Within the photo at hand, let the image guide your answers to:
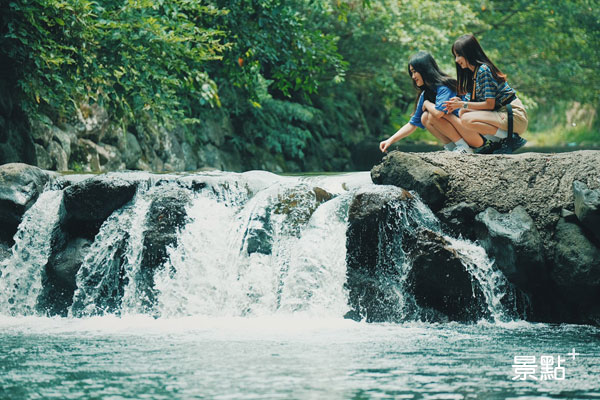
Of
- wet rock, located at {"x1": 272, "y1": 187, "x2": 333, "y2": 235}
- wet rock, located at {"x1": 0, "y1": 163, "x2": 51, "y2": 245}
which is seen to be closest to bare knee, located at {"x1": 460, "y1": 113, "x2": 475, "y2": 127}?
wet rock, located at {"x1": 272, "y1": 187, "x2": 333, "y2": 235}

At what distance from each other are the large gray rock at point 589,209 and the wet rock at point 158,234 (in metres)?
3.31

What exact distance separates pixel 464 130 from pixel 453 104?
0.29 m

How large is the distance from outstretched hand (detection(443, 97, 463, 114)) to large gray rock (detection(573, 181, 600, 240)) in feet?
4.29

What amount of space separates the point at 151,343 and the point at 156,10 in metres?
6.62

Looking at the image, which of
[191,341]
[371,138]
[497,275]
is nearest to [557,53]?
[371,138]

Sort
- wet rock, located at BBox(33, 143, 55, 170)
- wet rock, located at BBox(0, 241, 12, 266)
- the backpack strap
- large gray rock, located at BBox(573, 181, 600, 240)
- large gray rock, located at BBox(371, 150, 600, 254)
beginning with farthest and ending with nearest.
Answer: wet rock, located at BBox(33, 143, 55, 170) < wet rock, located at BBox(0, 241, 12, 266) < the backpack strap < large gray rock, located at BBox(371, 150, 600, 254) < large gray rock, located at BBox(573, 181, 600, 240)

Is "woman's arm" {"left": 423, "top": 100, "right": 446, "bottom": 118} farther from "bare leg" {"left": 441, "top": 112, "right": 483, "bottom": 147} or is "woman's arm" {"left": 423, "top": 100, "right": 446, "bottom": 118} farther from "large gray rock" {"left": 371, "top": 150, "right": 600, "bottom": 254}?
"large gray rock" {"left": 371, "top": 150, "right": 600, "bottom": 254}

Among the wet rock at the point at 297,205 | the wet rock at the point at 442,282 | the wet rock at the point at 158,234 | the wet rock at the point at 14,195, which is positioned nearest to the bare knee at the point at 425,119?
the wet rock at the point at 297,205

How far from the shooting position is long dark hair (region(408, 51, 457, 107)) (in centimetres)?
691

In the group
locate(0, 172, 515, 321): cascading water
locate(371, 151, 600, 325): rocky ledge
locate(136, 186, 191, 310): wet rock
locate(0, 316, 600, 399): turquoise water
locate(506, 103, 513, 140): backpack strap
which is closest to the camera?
locate(0, 316, 600, 399): turquoise water

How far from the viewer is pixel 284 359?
4.27 meters

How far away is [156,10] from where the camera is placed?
10.5 metres

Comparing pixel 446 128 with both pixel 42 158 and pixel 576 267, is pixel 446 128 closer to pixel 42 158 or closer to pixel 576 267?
pixel 576 267

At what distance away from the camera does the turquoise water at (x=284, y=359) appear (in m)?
3.51
